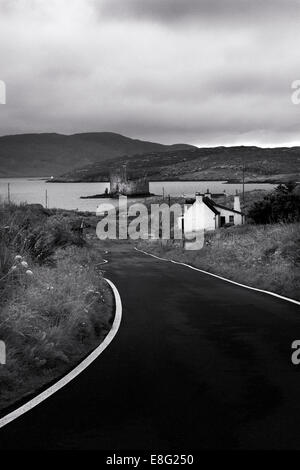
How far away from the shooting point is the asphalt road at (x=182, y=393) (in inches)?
205

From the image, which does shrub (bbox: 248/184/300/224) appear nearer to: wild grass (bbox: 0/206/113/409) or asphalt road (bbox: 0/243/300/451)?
wild grass (bbox: 0/206/113/409)

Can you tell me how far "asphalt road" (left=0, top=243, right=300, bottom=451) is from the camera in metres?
5.20

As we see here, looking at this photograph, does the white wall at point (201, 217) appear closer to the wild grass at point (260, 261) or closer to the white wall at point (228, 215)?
the white wall at point (228, 215)

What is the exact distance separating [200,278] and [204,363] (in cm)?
1426

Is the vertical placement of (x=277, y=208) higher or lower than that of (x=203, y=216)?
higher

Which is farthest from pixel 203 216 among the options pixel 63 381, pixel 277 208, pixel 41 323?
pixel 63 381

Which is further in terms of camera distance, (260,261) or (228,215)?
(228,215)

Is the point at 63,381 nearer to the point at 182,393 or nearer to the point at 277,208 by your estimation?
the point at 182,393

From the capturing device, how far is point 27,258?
14.5 meters

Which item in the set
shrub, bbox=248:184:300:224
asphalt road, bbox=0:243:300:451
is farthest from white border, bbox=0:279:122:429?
shrub, bbox=248:184:300:224

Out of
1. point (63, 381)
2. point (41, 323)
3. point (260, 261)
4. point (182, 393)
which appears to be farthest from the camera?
point (260, 261)

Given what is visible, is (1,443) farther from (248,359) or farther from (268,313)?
(268,313)

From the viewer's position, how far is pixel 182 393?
6633 mm

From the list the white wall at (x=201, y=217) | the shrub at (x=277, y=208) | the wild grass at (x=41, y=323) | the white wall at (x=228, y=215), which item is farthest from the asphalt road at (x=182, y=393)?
the white wall at (x=228, y=215)
